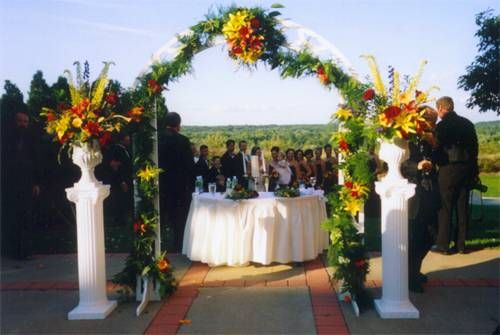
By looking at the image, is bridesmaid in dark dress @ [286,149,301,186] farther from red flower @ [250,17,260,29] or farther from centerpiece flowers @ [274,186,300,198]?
red flower @ [250,17,260,29]

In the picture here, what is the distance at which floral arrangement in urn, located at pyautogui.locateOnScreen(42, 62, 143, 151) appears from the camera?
4.84 meters

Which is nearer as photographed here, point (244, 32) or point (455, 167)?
point (244, 32)

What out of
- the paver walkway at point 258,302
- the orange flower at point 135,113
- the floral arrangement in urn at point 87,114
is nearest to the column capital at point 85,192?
the floral arrangement in urn at point 87,114

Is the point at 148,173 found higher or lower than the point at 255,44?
lower

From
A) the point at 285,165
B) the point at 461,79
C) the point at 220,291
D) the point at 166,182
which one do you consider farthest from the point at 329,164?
the point at 220,291

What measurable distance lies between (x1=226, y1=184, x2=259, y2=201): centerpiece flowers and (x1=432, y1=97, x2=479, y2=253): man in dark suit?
8.01ft

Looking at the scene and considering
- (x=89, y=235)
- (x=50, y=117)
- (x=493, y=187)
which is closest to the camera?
(x=50, y=117)

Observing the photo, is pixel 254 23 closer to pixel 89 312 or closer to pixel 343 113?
pixel 343 113

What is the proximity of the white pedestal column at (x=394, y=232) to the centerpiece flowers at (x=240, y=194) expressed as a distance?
7.44 feet

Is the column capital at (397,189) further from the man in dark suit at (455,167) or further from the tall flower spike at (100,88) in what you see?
the tall flower spike at (100,88)

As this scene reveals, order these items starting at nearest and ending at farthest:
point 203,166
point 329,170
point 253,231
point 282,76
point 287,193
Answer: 1. point 282,76
2. point 253,231
3. point 287,193
4. point 203,166
5. point 329,170

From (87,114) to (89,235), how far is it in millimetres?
1187

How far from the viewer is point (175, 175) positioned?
8.14 m

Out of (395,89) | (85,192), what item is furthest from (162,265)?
(395,89)
